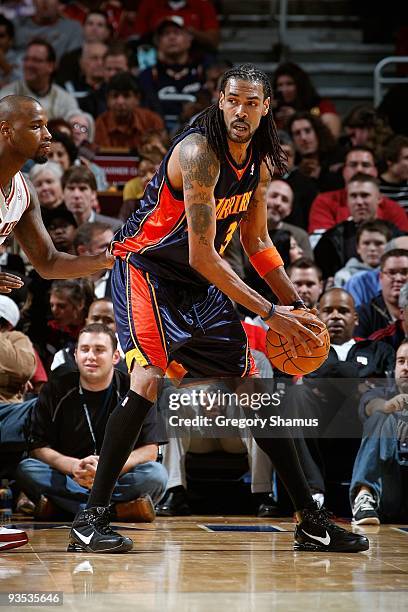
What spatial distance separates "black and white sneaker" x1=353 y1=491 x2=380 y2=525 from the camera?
520cm

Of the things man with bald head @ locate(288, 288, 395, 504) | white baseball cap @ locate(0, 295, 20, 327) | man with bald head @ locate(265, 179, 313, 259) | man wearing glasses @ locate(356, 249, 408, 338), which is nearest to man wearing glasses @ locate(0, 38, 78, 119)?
man with bald head @ locate(265, 179, 313, 259)

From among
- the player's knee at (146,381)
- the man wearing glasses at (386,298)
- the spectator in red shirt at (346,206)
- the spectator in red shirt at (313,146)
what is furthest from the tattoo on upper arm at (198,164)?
the spectator in red shirt at (313,146)

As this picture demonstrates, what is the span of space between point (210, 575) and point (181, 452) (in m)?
2.23

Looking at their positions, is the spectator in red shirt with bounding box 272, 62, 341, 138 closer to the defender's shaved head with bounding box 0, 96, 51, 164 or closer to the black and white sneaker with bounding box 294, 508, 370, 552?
the defender's shaved head with bounding box 0, 96, 51, 164

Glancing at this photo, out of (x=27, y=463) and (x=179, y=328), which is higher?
(x=179, y=328)

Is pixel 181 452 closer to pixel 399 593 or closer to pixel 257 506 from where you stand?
pixel 257 506

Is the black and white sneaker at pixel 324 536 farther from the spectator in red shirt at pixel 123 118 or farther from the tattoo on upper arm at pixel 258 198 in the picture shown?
the spectator in red shirt at pixel 123 118

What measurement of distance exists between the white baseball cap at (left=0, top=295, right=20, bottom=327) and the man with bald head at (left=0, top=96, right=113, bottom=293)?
1.67m

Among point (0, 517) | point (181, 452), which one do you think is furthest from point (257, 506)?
point (0, 517)

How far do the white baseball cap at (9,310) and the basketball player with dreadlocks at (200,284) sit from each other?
74.0 inches

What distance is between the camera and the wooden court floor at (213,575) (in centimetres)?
305

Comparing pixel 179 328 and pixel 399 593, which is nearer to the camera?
pixel 399 593

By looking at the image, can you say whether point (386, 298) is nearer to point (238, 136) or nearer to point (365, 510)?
point (365, 510)

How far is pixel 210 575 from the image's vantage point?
3.52 meters
